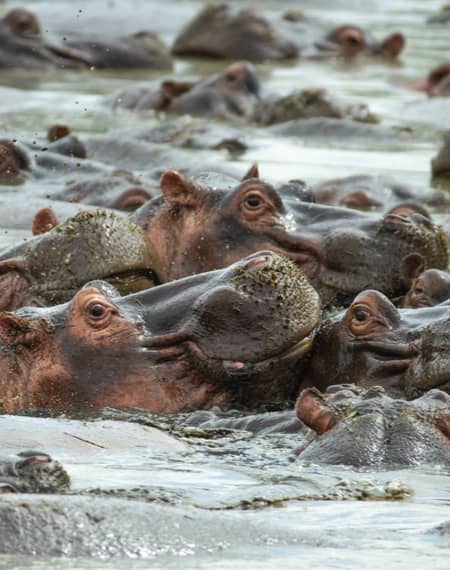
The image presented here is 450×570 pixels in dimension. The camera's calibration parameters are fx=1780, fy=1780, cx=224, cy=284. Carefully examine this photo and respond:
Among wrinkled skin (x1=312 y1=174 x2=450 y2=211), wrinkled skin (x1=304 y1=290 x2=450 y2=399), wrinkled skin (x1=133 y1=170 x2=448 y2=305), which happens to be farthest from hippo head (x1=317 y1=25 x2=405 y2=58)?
wrinkled skin (x1=304 y1=290 x2=450 y2=399)

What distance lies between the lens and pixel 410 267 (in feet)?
24.4

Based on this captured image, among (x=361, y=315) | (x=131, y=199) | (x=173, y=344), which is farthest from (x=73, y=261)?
(x=131, y=199)

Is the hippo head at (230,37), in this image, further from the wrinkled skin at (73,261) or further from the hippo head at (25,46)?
the wrinkled skin at (73,261)

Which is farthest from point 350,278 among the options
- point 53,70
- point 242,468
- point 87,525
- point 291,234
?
point 53,70

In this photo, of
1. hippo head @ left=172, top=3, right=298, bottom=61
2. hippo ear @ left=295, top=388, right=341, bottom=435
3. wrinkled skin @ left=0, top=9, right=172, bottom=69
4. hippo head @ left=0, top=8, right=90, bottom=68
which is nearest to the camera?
hippo ear @ left=295, top=388, right=341, bottom=435

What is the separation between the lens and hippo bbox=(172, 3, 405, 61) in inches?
876

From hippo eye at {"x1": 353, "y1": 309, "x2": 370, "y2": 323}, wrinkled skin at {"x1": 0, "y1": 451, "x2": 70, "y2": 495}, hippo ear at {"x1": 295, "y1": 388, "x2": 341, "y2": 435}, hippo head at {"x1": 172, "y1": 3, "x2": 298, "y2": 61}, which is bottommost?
wrinkled skin at {"x1": 0, "y1": 451, "x2": 70, "y2": 495}

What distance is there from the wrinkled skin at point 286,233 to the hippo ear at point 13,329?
1.59 meters

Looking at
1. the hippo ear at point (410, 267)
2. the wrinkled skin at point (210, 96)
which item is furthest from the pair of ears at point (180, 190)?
the wrinkled skin at point (210, 96)

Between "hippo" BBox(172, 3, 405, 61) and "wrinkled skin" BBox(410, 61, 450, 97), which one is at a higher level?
"hippo" BBox(172, 3, 405, 61)

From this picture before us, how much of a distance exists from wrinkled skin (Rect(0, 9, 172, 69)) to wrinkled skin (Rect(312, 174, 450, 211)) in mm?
8918

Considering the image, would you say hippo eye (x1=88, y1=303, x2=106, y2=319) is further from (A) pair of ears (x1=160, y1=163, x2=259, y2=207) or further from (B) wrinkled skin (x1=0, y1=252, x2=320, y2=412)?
(A) pair of ears (x1=160, y1=163, x2=259, y2=207)

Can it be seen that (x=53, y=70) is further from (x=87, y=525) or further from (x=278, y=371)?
(x=87, y=525)

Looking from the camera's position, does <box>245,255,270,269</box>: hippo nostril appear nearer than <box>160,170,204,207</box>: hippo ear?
Yes
